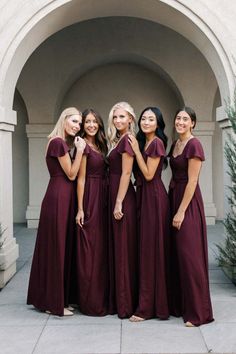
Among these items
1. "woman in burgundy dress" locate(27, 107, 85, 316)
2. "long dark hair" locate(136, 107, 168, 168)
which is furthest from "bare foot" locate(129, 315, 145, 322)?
"long dark hair" locate(136, 107, 168, 168)

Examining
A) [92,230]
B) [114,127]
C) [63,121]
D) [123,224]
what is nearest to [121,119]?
[114,127]

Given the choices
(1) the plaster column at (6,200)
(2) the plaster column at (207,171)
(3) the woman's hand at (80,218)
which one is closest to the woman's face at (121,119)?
(3) the woman's hand at (80,218)

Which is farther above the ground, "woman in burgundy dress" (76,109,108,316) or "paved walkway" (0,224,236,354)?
"woman in burgundy dress" (76,109,108,316)

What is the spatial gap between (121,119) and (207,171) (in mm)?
6658

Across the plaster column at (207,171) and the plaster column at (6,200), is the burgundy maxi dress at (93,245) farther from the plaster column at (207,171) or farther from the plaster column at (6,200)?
the plaster column at (207,171)

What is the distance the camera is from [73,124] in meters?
5.10

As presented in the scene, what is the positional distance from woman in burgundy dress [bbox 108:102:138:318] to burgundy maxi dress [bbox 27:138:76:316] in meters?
0.45

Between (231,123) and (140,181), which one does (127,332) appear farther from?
(231,123)

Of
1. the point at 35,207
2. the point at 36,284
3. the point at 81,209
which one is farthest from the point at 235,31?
the point at 35,207

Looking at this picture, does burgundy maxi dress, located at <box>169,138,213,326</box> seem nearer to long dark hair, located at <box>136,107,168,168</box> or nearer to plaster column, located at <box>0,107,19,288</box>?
long dark hair, located at <box>136,107,168,168</box>

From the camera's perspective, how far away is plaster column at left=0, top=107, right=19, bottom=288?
6289 millimetres

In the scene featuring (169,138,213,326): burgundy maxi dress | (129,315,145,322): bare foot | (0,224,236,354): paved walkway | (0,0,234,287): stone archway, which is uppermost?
(0,0,234,287): stone archway

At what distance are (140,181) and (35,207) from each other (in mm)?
Result: 6573

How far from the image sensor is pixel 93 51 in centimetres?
1086
